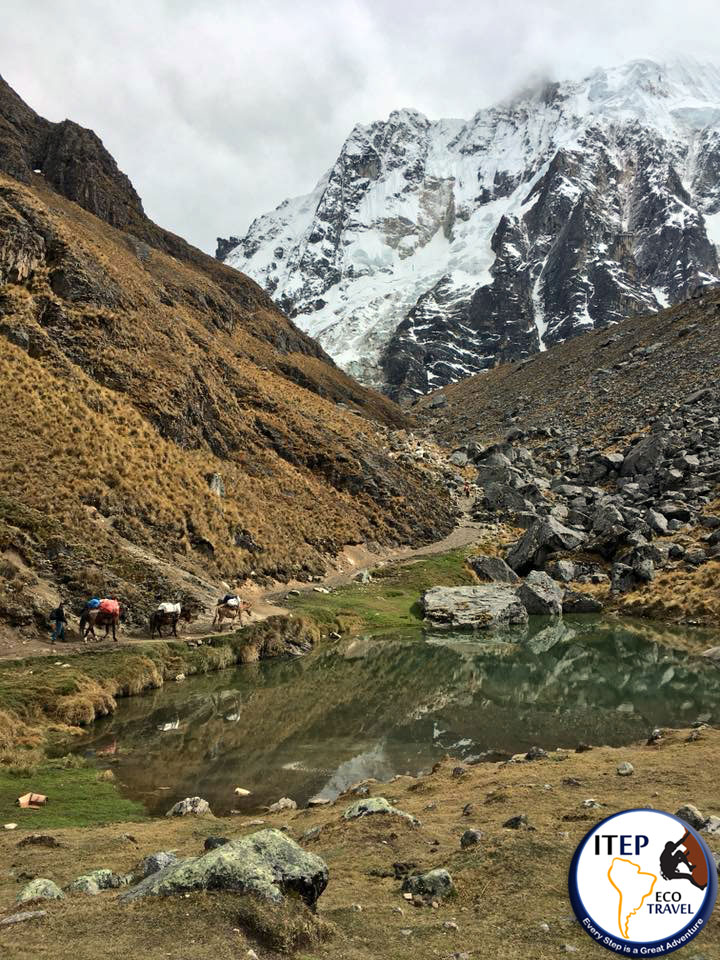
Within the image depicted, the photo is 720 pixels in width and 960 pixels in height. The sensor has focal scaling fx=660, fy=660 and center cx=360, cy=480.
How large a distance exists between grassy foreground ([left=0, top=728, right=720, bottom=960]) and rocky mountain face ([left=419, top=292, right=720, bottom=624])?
3114 centimetres

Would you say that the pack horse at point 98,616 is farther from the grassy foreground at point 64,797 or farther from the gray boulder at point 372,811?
the gray boulder at point 372,811

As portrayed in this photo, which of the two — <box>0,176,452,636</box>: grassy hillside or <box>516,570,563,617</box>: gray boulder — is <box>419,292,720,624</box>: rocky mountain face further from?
<box>0,176,452,636</box>: grassy hillside

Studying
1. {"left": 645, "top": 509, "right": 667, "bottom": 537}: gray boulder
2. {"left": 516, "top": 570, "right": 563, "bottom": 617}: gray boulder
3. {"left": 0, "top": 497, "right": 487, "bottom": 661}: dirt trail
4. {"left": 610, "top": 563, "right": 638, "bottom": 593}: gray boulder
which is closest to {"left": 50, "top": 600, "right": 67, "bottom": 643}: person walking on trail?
{"left": 0, "top": 497, "right": 487, "bottom": 661}: dirt trail

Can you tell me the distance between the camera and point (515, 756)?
18203 mm

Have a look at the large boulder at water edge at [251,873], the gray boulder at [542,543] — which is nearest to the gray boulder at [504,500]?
the gray boulder at [542,543]

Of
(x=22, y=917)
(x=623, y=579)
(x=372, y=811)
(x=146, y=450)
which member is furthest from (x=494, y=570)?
(x=22, y=917)

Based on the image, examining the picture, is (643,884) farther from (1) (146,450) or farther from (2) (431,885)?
(1) (146,450)

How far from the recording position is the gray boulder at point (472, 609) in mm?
43500

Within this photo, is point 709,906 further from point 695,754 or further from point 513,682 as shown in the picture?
point 513,682

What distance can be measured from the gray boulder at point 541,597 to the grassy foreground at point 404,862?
30135 mm

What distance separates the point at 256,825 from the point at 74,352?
142 feet

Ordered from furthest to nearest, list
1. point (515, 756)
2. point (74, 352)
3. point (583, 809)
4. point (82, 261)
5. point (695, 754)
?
point (82, 261) < point (74, 352) < point (515, 756) < point (695, 754) < point (583, 809)

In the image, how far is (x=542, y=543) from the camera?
5638 centimetres

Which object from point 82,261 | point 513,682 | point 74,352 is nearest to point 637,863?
point 513,682
